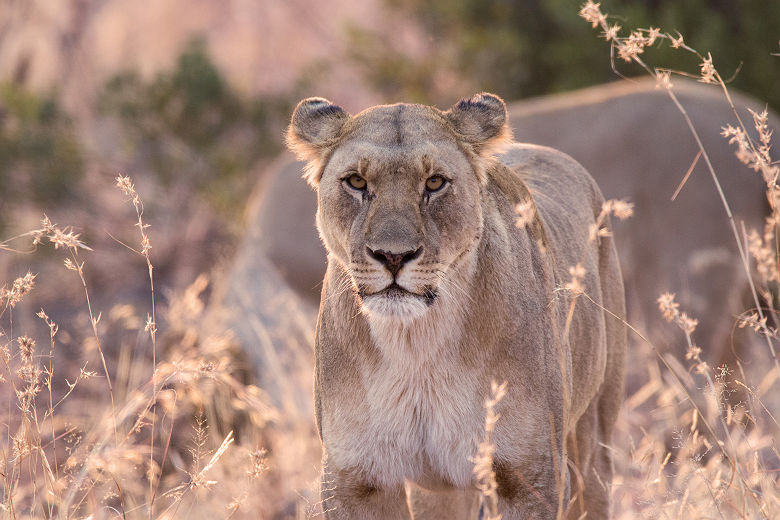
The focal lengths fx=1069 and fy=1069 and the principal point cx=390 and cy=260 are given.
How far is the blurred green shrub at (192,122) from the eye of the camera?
1195 centimetres

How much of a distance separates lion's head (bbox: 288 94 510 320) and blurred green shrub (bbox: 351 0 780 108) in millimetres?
6526

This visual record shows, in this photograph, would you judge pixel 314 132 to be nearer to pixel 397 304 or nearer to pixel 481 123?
pixel 481 123

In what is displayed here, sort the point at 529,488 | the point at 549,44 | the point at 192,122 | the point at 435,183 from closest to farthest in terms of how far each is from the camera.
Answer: the point at 529,488 → the point at 435,183 → the point at 549,44 → the point at 192,122

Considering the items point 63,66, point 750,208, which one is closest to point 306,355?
point 750,208

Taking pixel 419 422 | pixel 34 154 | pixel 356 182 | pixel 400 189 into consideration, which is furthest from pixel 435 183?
pixel 34 154

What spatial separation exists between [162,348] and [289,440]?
7.26 feet

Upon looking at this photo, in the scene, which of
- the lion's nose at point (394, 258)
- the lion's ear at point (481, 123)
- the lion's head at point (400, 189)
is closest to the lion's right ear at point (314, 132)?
the lion's head at point (400, 189)

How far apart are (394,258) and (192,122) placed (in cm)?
951

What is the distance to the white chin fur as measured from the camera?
3049 millimetres

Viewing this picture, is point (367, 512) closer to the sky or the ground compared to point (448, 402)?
closer to the ground

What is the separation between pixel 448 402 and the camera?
129 inches

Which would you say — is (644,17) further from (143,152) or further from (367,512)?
(367,512)

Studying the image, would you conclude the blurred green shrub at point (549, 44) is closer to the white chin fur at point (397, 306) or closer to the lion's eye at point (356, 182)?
the lion's eye at point (356, 182)

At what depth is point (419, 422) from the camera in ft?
10.8
